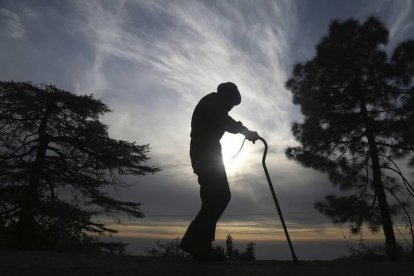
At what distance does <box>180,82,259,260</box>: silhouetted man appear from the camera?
14.3 feet

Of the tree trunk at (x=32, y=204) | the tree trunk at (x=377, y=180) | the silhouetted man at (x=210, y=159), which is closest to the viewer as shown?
the silhouetted man at (x=210, y=159)

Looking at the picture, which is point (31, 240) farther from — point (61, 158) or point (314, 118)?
point (314, 118)

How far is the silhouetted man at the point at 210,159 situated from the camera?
4355 mm

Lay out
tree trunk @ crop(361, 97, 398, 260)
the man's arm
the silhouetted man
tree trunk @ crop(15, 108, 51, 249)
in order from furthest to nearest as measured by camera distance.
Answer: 1. tree trunk @ crop(361, 97, 398, 260)
2. tree trunk @ crop(15, 108, 51, 249)
3. the man's arm
4. the silhouetted man

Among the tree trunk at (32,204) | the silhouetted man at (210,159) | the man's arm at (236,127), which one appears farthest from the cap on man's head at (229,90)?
the tree trunk at (32,204)

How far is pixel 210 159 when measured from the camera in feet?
14.7

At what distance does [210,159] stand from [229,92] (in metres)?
0.89

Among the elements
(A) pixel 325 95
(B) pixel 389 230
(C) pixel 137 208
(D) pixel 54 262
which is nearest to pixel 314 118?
(A) pixel 325 95

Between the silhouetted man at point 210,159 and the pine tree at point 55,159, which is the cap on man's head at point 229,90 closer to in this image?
the silhouetted man at point 210,159

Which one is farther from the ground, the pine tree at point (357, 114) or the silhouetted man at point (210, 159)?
the pine tree at point (357, 114)

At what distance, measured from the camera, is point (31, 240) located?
11273 mm

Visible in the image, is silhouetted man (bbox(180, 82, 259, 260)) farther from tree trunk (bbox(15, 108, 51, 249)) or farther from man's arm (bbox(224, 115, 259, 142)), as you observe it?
tree trunk (bbox(15, 108, 51, 249))

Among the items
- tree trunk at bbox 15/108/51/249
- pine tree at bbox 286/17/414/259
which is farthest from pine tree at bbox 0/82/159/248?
pine tree at bbox 286/17/414/259

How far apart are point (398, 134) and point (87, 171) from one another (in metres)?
11.9
